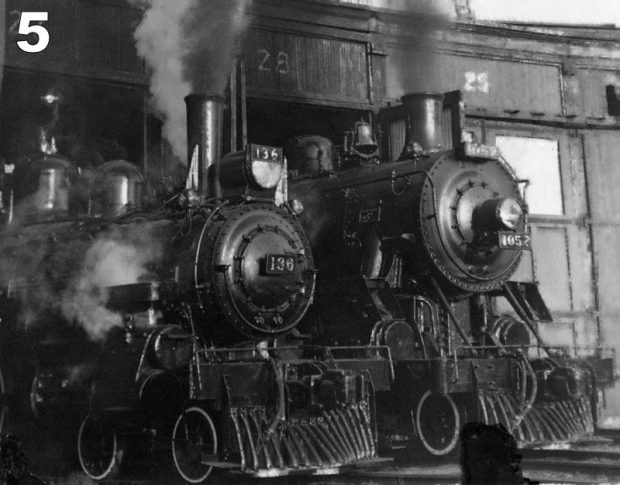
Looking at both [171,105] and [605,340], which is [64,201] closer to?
[171,105]

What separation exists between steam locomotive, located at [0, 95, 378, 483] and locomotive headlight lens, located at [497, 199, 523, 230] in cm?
214

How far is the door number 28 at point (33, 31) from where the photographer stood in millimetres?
11461

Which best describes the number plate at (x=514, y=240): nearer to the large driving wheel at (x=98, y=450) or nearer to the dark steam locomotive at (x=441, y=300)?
the dark steam locomotive at (x=441, y=300)

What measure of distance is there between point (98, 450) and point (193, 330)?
152 centimetres

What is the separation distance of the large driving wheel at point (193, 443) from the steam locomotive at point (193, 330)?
0.04ft

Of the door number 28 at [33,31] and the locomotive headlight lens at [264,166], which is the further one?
the door number 28 at [33,31]

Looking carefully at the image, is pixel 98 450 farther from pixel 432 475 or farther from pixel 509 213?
pixel 509 213

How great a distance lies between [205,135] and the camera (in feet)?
30.9

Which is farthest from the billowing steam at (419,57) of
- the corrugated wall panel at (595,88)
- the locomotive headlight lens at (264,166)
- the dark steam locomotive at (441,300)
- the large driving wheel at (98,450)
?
the large driving wheel at (98,450)

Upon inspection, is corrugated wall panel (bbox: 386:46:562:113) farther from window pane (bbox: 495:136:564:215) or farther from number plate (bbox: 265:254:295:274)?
number plate (bbox: 265:254:295:274)

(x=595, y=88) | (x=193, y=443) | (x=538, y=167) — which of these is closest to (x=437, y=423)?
(x=193, y=443)

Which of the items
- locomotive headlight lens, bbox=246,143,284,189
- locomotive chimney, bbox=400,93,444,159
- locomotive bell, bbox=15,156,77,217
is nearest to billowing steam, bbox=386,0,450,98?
locomotive chimney, bbox=400,93,444,159

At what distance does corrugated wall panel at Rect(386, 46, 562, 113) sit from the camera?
14.7 metres

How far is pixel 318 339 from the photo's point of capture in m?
9.72
